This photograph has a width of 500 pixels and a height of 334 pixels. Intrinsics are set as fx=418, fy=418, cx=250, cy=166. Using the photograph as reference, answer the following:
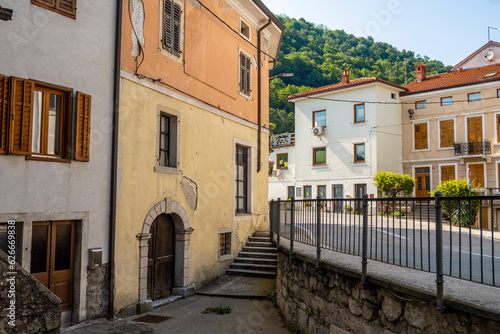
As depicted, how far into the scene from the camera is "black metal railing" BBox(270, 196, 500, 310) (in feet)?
12.7

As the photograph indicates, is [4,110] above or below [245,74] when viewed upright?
below

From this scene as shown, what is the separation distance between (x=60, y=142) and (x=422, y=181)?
27211mm

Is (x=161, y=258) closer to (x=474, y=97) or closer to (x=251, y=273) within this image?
(x=251, y=273)

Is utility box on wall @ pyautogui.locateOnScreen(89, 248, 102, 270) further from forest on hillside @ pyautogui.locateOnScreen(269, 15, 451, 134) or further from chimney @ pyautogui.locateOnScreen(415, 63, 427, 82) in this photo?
chimney @ pyautogui.locateOnScreen(415, 63, 427, 82)

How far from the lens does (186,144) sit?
1055 centimetres

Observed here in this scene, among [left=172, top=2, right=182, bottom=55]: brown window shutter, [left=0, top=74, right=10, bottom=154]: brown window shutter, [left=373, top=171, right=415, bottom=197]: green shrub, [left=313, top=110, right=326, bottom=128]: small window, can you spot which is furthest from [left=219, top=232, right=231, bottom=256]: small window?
[left=313, top=110, right=326, bottom=128]: small window

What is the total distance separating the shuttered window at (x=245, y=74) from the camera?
1377 cm

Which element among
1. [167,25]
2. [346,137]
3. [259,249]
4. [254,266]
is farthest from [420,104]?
[167,25]

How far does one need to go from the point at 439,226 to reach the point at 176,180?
707 centimetres

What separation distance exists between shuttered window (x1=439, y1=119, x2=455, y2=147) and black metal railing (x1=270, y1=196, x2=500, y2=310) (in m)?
25.1

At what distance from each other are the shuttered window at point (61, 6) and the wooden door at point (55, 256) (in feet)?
11.8

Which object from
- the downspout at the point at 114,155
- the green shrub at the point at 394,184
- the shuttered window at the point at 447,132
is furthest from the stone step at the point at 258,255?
the shuttered window at the point at 447,132

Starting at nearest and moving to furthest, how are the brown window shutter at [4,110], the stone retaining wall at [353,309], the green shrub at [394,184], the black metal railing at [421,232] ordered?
1. the stone retaining wall at [353,309]
2. the black metal railing at [421,232]
3. the brown window shutter at [4,110]
4. the green shrub at [394,184]

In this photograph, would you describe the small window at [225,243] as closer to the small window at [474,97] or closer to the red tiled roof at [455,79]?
the red tiled roof at [455,79]
